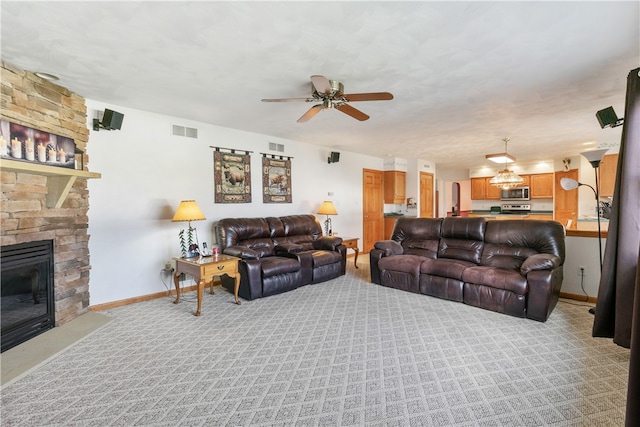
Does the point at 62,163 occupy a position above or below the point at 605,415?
above

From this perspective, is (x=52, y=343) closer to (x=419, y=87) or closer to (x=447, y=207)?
(x=419, y=87)

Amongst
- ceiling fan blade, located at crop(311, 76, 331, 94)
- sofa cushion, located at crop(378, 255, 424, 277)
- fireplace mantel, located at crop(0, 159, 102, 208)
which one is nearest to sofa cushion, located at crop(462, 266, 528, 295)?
sofa cushion, located at crop(378, 255, 424, 277)

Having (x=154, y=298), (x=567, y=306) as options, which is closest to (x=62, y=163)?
(x=154, y=298)

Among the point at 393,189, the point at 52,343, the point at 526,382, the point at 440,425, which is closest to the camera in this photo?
the point at 440,425

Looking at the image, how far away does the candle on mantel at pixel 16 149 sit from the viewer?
2.46m

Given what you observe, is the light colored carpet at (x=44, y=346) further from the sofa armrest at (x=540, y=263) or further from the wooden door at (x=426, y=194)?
the wooden door at (x=426, y=194)

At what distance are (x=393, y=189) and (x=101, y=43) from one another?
6.81 meters

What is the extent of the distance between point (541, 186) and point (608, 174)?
336 centimetres

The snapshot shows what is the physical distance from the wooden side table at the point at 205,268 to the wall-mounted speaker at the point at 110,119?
5.93 ft

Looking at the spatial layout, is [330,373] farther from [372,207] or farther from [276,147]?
[372,207]

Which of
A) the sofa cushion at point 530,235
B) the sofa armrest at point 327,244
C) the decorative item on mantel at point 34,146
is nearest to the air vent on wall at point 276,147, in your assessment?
the sofa armrest at point 327,244

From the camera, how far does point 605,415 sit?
1.78 m

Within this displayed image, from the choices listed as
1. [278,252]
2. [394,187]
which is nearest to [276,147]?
[278,252]

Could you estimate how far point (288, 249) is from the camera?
4.62 m
